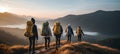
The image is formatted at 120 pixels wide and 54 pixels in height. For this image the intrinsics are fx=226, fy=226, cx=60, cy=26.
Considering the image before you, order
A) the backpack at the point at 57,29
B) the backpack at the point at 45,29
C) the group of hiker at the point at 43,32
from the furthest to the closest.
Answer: the backpack at the point at 45,29 < the backpack at the point at 57,29 < the group of hiker at the point at 43,32

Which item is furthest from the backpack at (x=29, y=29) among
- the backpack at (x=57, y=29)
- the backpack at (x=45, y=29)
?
the backpack at (x=57, y=29)

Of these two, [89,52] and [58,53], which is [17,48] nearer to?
[58,53]

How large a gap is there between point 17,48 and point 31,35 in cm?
850

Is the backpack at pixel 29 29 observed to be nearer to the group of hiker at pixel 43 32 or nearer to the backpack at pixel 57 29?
→ the group of hiker at pixel 43 32

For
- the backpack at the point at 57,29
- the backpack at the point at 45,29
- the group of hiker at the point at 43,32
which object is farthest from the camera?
the backpack at the point at 45,29

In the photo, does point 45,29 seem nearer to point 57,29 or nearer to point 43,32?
point 43,32

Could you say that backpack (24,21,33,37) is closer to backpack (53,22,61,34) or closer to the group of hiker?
the group of hiker

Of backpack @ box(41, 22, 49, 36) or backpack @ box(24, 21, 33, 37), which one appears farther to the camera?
backpack @ box(41, 22, 49, 36)

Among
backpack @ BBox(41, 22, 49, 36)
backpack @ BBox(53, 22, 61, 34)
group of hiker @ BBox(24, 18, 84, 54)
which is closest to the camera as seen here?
group of hiker @ BBox(24, 18, 84, 54)

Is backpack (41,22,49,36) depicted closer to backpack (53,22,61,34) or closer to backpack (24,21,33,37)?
backpack (53,22,61,34)

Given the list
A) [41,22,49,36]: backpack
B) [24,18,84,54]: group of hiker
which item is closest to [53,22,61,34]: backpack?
[24,18,84,54]: group of hiker

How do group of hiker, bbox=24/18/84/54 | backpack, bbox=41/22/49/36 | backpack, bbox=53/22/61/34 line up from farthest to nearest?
backpack, bbox=41/22/49/36, backpack, bbox=53/22/61/34, group of hiker, bbox=24/18/84/54

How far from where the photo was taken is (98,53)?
29.7 m

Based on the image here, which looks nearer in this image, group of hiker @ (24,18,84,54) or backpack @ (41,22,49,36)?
group of hiker @ (24,18,84,54)
